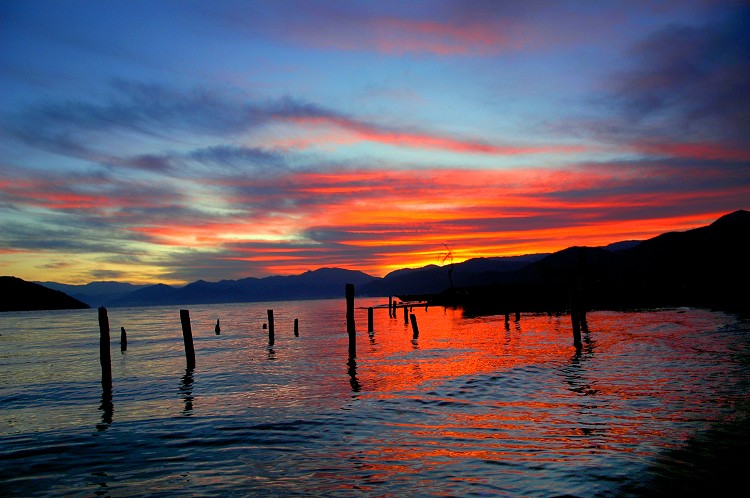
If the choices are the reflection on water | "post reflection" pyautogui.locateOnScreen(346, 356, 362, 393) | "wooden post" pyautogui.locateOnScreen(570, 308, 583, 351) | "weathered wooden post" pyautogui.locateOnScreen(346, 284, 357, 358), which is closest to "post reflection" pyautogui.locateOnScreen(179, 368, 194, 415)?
the reflection on water

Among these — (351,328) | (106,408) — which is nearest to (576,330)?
(351,328)

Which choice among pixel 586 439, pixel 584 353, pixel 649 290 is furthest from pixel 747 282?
pixel 586 439

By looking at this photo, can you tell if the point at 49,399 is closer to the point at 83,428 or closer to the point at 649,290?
the point at 83,428

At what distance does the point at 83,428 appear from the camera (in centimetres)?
1387

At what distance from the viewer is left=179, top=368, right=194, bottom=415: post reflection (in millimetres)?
16141

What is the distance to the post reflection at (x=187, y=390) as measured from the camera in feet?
53.0

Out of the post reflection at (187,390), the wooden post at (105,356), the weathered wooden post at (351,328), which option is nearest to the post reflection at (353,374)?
the weathered wooden post at (351,328)

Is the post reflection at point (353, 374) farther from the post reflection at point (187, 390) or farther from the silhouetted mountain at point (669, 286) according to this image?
the silhouetted mountain at point (669, 286)

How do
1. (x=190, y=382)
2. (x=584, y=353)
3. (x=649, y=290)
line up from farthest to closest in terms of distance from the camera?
(x=649, y=290), (x=584, y=353), (x=190, y=382)

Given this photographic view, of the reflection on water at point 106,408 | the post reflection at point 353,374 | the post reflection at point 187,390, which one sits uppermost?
the reflection on water at point 106,408

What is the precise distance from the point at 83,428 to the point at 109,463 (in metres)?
4.37

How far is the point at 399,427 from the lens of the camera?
1233 centimetres

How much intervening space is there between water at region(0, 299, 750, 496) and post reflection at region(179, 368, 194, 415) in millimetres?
131

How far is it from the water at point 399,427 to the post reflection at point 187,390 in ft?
0.43
